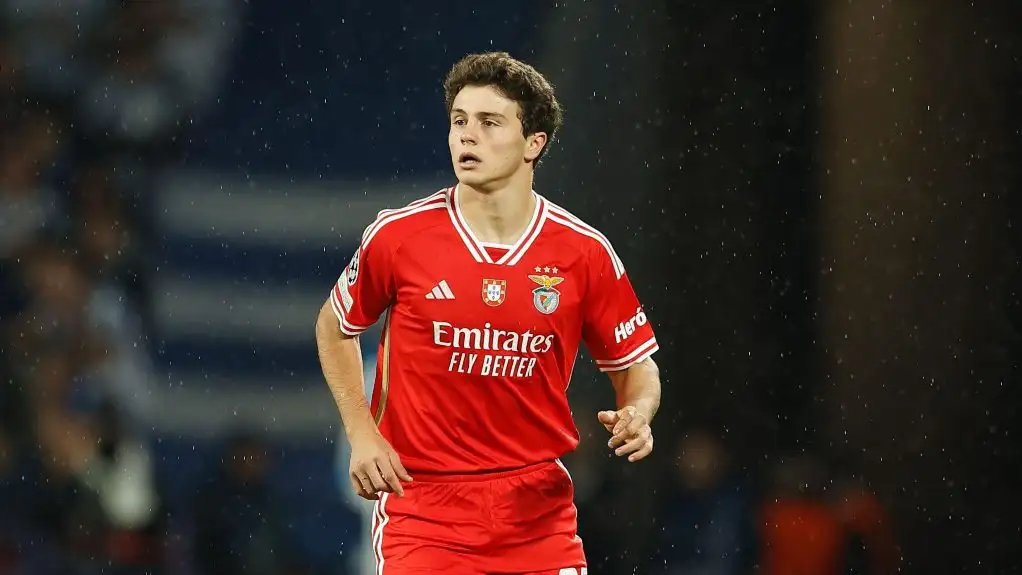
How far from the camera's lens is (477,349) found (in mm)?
2686

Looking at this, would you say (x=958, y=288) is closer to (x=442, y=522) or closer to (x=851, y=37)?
(x=851, y=37)

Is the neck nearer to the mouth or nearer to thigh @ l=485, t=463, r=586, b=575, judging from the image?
the mouth

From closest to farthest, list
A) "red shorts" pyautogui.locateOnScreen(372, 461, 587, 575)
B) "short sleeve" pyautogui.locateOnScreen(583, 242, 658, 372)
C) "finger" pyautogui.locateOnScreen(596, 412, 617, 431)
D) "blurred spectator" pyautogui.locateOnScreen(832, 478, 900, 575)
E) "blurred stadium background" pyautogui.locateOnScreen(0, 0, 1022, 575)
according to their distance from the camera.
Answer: "finger" pyautogui.locateOnScreen(596, 412, 617, 431) → "red shorts" pyautogui.locateOnScreen(372, 461, 587, 575) → "short sleeve" pyautogui.locateOnScreen(583, 242, 658, 372) → "blurred stadium background" pyautogui.locateOnScreen(0, 0, 1022, 575) → "blurred spectator" pyautogui.locateOnScreen(832, 478, 900, 575)

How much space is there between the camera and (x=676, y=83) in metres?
5.19

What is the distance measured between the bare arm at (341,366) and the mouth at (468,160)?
40 centimetres

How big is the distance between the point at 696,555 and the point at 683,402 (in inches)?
21.6

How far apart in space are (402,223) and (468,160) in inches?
7.0

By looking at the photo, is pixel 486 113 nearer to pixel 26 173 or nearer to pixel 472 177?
pixel 472 177

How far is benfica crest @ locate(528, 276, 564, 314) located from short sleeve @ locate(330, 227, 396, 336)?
0.92ft

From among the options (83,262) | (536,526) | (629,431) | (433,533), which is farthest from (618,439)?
(83,262)

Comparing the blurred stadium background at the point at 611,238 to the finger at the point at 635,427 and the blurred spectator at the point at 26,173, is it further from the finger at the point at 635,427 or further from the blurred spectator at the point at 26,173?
the finger at the point at 635,427

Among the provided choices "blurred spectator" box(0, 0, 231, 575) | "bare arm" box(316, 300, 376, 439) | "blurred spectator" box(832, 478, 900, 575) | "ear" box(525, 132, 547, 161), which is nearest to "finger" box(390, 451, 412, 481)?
"bare arm" box(316, 300, 376, 439)

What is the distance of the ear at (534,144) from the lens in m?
2.79

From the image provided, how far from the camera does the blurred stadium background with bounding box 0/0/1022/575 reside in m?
4.76
